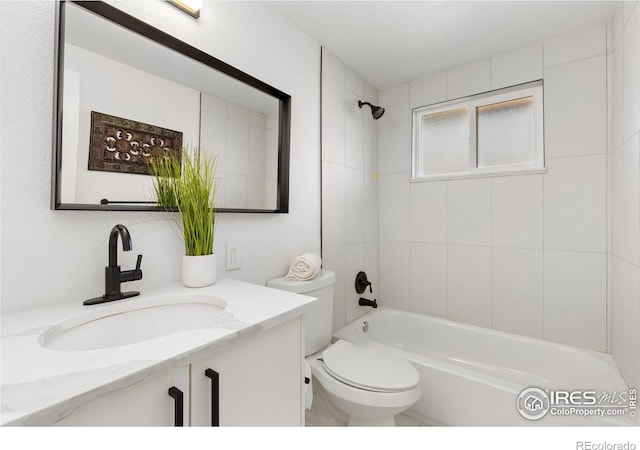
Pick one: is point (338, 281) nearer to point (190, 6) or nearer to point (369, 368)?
point (369, 368)

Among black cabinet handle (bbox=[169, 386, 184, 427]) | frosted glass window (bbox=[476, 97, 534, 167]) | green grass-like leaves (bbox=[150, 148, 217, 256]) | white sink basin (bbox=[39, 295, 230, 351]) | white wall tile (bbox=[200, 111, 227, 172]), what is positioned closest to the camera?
black cabinet handle (bbox=[169, 386, 184, 427])

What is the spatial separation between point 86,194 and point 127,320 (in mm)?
406

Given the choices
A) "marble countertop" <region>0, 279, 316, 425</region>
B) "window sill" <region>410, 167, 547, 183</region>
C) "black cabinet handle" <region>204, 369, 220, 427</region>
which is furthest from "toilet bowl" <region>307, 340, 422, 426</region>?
"window sill" <region>410, 167, 547, 183</region>

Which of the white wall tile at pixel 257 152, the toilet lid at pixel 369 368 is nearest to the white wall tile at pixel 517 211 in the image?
the toilet lid at pixel 369 368

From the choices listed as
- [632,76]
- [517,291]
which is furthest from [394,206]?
[632,76]

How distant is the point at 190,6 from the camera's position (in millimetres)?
1143

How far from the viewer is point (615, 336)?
1.61 metres

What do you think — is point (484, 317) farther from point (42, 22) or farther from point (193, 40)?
point (42, 22)

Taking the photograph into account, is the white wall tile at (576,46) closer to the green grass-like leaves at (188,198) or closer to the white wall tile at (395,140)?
the white wall tile at (395,140)

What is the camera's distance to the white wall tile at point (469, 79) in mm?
2082

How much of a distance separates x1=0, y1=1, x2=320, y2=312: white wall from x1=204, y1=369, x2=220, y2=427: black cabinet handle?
550 mm

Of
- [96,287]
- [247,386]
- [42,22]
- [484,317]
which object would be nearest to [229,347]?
[247,386]

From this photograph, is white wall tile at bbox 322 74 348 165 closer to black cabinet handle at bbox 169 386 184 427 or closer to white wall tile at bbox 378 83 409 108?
white wall tile at bbox 378 83 409 108

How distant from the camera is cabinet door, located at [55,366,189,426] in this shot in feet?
1.55
